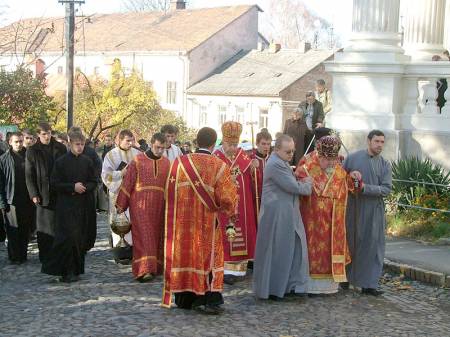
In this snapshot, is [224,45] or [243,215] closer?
[243,215]

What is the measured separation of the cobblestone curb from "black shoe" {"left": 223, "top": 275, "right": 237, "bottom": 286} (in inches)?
80.2

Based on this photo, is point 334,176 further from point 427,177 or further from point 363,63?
point 363,63

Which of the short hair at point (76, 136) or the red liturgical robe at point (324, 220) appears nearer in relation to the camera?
the red liturgical robe at point (324, 220)

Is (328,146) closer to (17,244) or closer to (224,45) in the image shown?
(17,244)

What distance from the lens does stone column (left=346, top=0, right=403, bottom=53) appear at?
15.5 meters

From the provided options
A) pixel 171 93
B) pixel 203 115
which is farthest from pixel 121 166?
pixel 171 93

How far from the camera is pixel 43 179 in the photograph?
11.4 m

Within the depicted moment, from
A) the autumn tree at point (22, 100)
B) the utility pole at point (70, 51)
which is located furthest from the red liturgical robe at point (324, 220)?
the utility pole at point (70, 51)

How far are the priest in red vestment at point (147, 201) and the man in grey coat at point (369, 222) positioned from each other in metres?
2.17

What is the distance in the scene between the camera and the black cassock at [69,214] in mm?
10352

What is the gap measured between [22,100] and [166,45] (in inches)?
1388

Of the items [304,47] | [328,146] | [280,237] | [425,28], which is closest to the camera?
[280,237]

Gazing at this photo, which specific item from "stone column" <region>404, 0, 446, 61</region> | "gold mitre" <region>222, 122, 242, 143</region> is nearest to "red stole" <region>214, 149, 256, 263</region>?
"gold mitre" <region>222, 122, 242, 143</region>

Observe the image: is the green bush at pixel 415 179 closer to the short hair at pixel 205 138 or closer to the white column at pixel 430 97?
the white column at pixel 430 97
